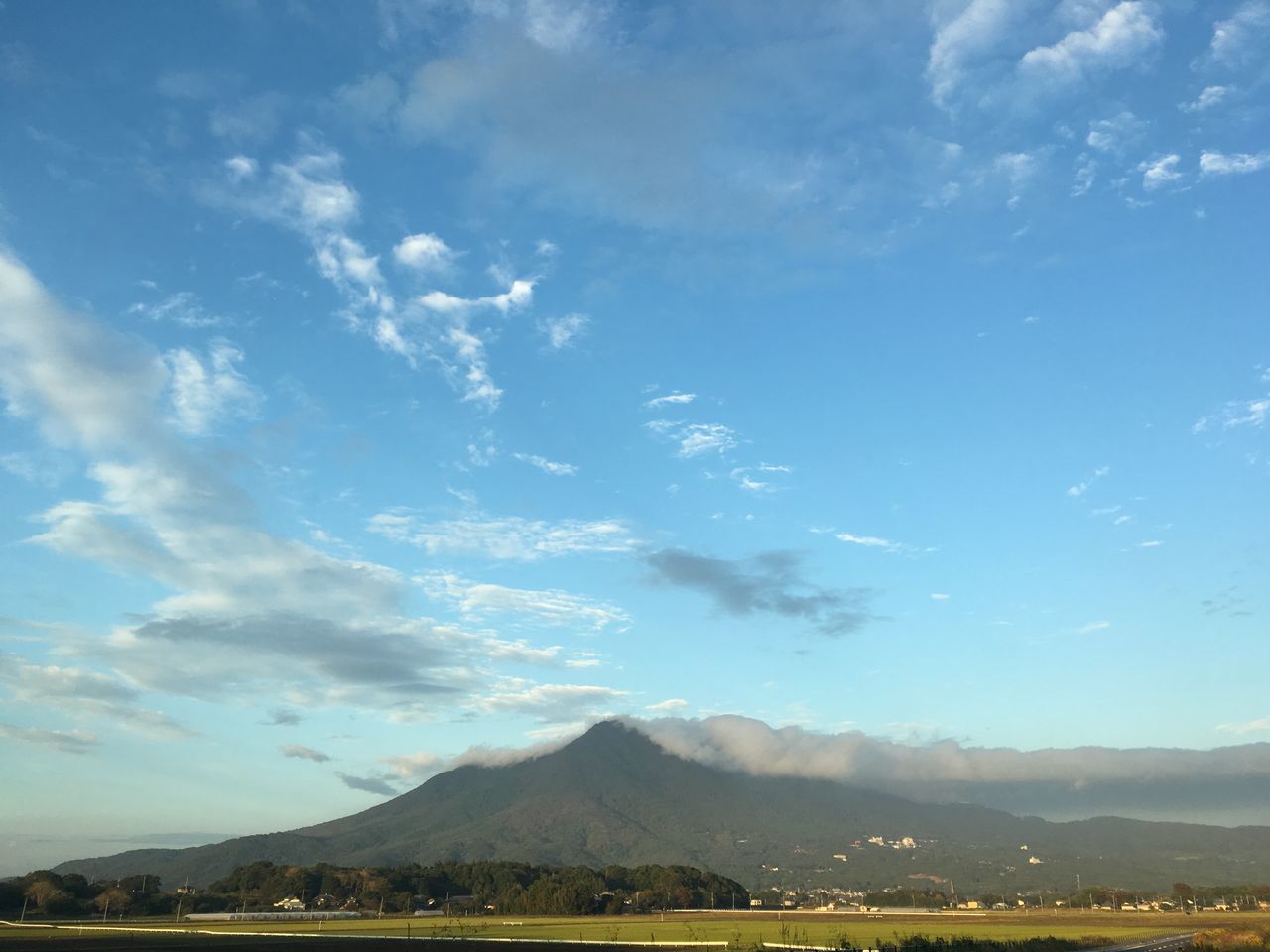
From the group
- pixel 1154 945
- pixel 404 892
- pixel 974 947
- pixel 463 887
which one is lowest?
pixel 404 892

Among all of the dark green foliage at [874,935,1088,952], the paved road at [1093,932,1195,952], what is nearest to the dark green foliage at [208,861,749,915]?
the paved road at [1093,932,1195,952]

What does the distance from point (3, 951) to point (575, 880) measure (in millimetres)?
114868

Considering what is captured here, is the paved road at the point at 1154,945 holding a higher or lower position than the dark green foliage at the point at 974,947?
lower

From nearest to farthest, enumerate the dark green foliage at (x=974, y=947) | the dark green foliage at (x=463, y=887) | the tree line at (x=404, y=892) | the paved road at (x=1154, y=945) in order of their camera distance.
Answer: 1. the dark green foliage at (x=974, y=947)
2. the paved road at (x=1154, y=945)
3. the tree line at (x=404, y=892)
4. the dark green foliage at (x=463, y=887)

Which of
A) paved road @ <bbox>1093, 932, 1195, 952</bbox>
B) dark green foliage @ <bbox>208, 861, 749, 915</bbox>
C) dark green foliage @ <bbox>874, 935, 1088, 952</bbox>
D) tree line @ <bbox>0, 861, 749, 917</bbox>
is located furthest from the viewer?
dark green foliage @ <bbox>208, 861, 749, 915</bbox>

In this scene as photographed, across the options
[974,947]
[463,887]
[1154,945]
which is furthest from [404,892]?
[1154,945]

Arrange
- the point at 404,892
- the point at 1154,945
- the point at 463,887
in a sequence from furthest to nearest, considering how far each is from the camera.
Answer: the point at 463,887 → the point at 404,892 → the point at 1154,945

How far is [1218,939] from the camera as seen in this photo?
185 feet

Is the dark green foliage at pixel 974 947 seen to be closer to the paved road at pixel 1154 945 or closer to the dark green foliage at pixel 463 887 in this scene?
the paved road at pixel 1154 945

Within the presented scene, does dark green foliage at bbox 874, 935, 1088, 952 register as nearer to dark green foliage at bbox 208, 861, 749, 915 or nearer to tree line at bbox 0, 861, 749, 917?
tree line at bbox 0, 861, 749, 917

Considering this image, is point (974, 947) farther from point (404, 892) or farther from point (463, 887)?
point (463, 887)

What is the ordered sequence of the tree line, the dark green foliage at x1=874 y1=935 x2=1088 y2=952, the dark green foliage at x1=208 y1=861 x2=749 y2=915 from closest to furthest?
1. the dark green foliage at x1=874 y1=935 x2=1088 y2=952
2. the tree line
3. the dark green foliage at x1=208 y1=861 x2=749 y2=915

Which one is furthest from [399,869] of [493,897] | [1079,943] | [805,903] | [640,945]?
[1079,943]

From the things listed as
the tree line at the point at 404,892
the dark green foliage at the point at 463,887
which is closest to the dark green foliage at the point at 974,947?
the tree line at the point at 404,892
